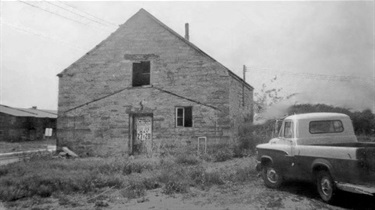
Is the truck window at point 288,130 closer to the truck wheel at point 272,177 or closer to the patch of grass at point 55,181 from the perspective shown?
the truck wheel at point 272,177

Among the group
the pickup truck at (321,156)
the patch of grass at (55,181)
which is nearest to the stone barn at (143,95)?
the patch of grass at (55,181)

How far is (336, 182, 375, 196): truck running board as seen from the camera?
5785mm

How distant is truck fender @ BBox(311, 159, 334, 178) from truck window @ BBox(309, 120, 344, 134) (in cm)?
123

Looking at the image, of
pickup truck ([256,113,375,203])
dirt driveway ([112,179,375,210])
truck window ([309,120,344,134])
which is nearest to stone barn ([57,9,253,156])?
pickup truck ([256,113,375,203])

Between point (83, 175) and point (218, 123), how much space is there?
8.30 metres

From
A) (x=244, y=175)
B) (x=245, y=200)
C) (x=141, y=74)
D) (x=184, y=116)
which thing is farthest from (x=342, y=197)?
(x=141, y=74)

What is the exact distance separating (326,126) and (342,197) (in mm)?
1767

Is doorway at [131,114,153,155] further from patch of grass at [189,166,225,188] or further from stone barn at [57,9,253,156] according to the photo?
patch of grass at [189,166,225,188]

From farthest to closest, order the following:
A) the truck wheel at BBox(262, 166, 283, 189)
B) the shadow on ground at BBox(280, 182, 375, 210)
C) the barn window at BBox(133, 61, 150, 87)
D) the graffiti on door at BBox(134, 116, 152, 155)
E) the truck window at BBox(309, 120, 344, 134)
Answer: the barn window at BBox(133, 61, 150, 87)
the graffiti on door at BBox(134, 116, 152, 155)
the truck wheel at BBox(262, 166, 283, 189)
the truck window at BBox(309, 120, 344, 134)
the shadow on ground at BBox(280, 182, 375, 210)

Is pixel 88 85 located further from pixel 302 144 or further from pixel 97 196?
pixel 302 144

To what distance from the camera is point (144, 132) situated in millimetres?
17266

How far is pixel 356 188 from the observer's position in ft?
19.6

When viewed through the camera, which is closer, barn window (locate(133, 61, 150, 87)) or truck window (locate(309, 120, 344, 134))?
truck window (locate(309, 120, 344, 134))

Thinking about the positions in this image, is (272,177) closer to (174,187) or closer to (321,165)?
(321,165)
